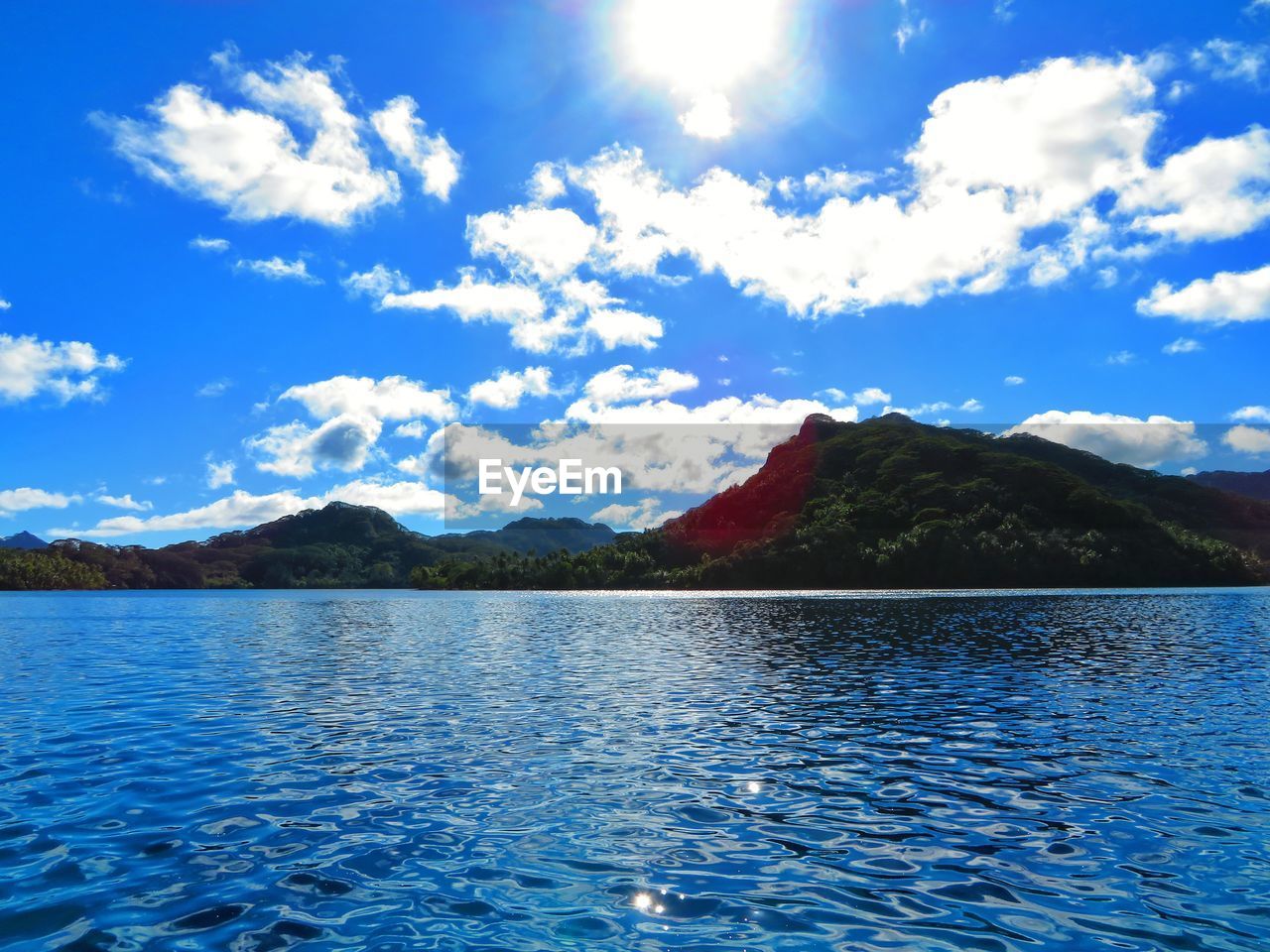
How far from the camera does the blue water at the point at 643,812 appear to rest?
14078 mm

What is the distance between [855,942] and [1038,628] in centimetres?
8201

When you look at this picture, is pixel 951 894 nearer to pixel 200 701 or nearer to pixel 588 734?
pixel 588 734

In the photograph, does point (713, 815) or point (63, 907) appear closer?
point (63, 907)

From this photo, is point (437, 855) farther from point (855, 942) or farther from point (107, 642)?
point (107, 642)

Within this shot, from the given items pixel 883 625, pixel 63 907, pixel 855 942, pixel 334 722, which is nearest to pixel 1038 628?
Answer: pixel 883 625

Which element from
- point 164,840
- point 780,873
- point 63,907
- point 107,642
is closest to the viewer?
point 63,907

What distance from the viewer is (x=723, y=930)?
13.7 m

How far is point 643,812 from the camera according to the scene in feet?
67.6

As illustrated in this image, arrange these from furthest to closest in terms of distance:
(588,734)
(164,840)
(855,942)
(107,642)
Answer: (107,642) → (588,734) → (164,840) → (855,942)

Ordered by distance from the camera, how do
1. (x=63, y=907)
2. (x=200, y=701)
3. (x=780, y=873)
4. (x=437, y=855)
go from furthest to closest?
(x=200, y=701) → (x=437, y=855) → (x=780, y=873) → (x=63, y=907)

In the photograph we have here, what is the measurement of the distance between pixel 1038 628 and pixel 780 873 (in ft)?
261

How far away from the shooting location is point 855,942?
522 inches

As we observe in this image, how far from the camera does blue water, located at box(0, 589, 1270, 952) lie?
46.2 feet

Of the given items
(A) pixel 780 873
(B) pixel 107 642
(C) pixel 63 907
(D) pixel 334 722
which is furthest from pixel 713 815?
(B) pixel 107 642
